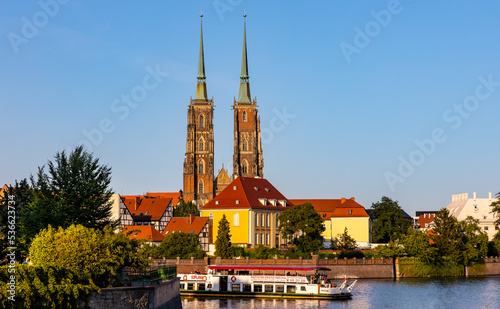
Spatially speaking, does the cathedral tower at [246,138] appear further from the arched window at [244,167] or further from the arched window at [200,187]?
the arched window at [200,187]

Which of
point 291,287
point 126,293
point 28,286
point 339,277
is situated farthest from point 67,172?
point 339,277

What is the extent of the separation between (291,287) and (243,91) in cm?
11363

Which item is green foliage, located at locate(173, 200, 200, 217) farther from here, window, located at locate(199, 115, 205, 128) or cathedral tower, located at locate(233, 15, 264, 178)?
window, located at locate(199, 115, 205, 128)

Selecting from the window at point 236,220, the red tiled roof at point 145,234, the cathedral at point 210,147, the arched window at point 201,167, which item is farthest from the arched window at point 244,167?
the red tiled roof at point 145,234

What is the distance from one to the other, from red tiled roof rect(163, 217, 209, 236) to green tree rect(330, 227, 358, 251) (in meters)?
19.2

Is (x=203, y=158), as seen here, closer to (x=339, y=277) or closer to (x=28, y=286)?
(x=339, y=277)

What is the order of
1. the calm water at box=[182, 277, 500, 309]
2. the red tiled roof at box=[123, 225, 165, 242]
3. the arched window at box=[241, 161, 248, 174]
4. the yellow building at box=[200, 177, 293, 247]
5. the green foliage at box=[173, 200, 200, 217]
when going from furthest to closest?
the arched window at box=[241, 161, 248, 174] < the green foliage at box=[173, 200, 200, 217] < the yellow building at box=[200, 177, 293, 247] < the red tiled roof at box=[123, 225, 165, 242] < the calm water at box=[182, 277, 500, 309]

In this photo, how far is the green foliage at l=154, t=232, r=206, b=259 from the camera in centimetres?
9388

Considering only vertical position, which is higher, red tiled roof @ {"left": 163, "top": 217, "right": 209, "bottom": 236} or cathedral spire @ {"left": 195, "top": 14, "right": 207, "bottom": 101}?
cathedral spire @ {"left": 195, "top": 14, "right": 207, "bottom": 101}

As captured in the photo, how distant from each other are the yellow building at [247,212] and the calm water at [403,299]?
31.2m

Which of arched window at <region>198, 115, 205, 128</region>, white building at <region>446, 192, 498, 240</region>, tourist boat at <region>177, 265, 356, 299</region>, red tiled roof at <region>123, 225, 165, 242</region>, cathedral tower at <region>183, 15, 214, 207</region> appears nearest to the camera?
tourist boat at <region>177, 265, 356, 299</region>

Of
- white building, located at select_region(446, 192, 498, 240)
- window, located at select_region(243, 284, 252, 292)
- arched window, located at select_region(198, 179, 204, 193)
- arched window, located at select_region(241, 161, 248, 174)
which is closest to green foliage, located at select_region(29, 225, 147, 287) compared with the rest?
window, located at select_region(243, 284, 252, 292)

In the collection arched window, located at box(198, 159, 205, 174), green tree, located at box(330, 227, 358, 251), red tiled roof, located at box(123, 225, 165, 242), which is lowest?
green tree, located at box(330, 227, 358, 251)

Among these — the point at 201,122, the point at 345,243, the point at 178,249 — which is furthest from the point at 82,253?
the point at 201,122
